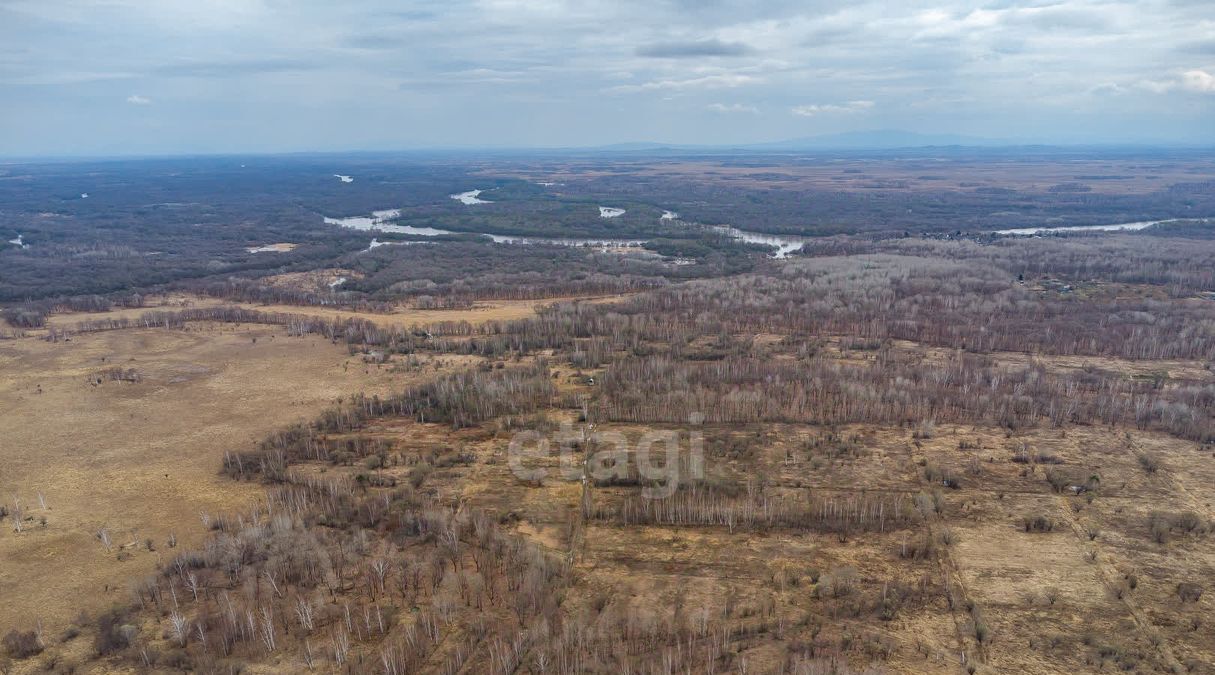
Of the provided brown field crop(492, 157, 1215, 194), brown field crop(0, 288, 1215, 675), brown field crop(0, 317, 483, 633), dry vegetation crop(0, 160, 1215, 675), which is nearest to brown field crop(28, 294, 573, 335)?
dry vegetation crop(0, 160, 1215, 675)

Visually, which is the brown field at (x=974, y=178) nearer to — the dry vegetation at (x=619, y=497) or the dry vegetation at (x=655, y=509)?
the dry vegetation at (x=619, y=497)

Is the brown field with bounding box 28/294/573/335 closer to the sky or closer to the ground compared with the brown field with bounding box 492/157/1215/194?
closer to the ground

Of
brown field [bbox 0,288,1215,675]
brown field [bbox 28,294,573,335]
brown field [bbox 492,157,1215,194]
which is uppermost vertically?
brown field [bbox 492,157,1215,194]

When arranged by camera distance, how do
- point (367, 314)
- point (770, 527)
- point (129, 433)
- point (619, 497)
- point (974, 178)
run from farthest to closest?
point (974, 178), point (367, 314), point (129, 433), point (619, 497), point (770, 527)

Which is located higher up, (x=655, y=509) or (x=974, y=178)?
(x=974, y=178)

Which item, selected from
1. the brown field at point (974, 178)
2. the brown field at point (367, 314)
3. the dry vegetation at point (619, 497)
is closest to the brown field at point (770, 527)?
the dry vegetation at point (619, 497)

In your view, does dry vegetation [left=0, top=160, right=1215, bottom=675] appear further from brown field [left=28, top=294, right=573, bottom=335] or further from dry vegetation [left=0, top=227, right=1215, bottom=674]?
brown field [left=28, top=294, right=573, bottom=335]

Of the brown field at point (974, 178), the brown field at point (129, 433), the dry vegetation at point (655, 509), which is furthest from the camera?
the brown field at point (974, 178)

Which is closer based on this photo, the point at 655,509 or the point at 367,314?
the point at 655,509

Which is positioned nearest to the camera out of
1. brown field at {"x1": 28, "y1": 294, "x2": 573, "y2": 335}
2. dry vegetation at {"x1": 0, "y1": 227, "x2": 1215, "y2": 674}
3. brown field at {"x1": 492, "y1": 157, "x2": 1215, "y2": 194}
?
dry vegetation at {"x1": 0, "y1": 227, "x2": 1215, "y2": 674}

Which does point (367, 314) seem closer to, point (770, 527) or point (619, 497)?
point (619, 497)

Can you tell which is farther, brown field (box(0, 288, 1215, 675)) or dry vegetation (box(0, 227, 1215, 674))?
brown field (box(0, 288, 1215, 675))

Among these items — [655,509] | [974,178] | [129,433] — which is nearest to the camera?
[655,509]

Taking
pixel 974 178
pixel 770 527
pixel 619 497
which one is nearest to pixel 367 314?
pixel 619 497
